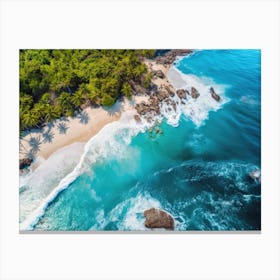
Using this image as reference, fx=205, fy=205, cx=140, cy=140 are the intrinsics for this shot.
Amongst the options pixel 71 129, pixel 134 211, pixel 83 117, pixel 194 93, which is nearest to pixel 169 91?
pixel 194 93

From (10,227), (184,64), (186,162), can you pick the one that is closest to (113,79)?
(184,64)

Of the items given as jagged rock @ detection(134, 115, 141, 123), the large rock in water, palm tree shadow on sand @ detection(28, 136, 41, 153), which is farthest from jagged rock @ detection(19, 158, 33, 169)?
the large rock in water

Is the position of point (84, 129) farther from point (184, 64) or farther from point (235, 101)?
point (235, 101)

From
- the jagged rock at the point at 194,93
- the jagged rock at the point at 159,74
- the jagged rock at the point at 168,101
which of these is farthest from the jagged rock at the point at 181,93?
the jagged rock at the point at 159,74

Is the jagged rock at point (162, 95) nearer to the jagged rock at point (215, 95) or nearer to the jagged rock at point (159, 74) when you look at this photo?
the jagged rock at point (159, 74)
